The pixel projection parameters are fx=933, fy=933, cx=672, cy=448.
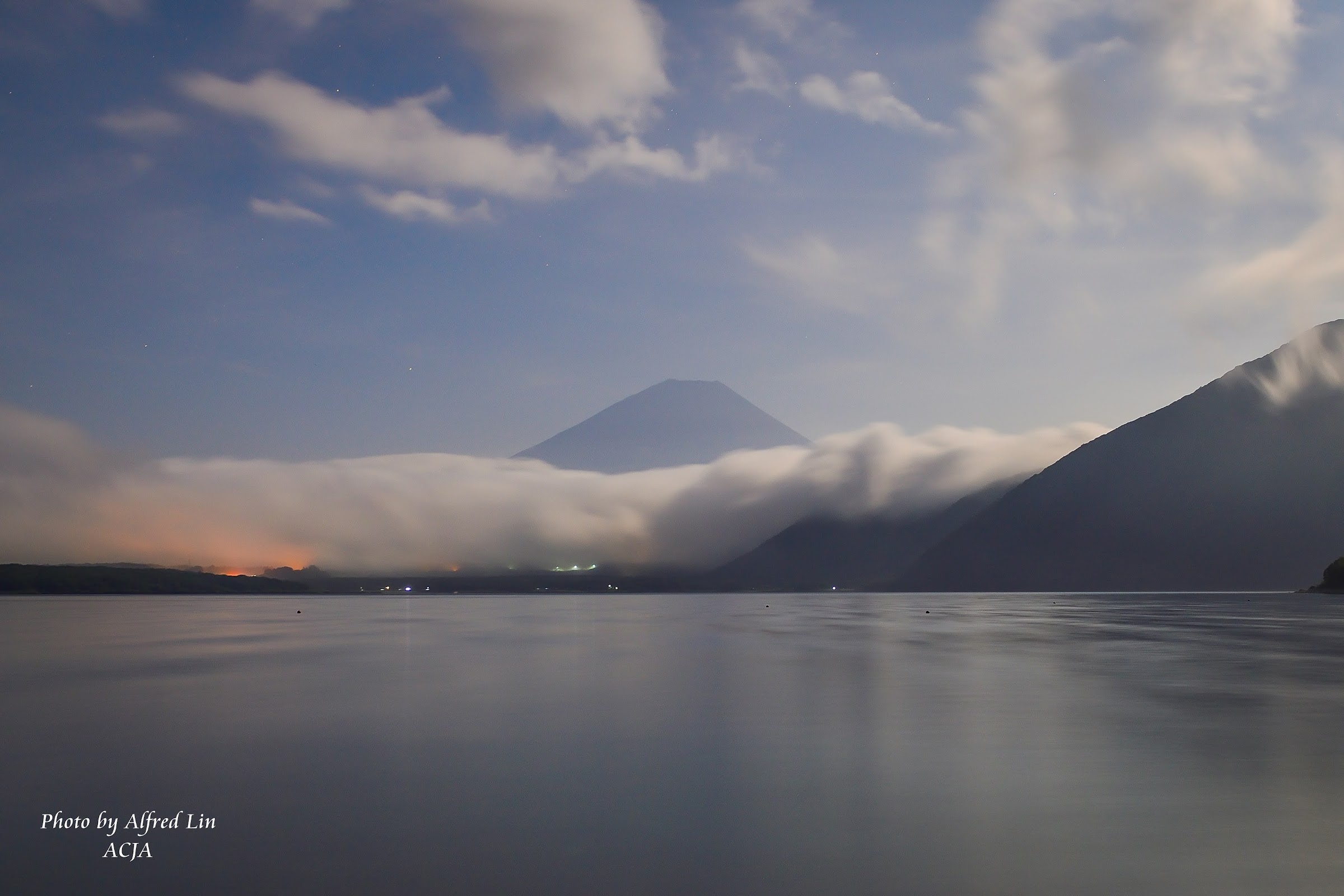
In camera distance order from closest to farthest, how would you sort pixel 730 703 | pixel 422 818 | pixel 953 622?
pixel 422 818
pixel 730 703
pixel 953 622

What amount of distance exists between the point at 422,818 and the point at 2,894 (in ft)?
18.0

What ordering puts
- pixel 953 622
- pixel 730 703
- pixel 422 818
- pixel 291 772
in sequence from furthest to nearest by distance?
pixel 953 622
pixel 730 703
pixel 291 772
pixel 422 818

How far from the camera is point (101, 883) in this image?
11781 millimetres

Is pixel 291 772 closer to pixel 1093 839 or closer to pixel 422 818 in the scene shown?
pixel 422 818

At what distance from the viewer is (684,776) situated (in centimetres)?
1819

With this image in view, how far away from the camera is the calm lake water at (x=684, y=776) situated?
12250mm

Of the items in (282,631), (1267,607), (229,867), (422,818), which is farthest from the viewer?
(1267,607)

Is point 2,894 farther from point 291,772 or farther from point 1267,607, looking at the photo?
point 1267,607

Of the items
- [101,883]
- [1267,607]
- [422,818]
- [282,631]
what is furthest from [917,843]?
[1267,607]

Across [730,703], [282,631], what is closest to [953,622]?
[282,631]

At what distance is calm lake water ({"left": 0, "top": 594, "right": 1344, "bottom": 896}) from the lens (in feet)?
40.2

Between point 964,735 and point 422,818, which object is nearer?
point 422,818

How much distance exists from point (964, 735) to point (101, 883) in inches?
715

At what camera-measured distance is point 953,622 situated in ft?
306
